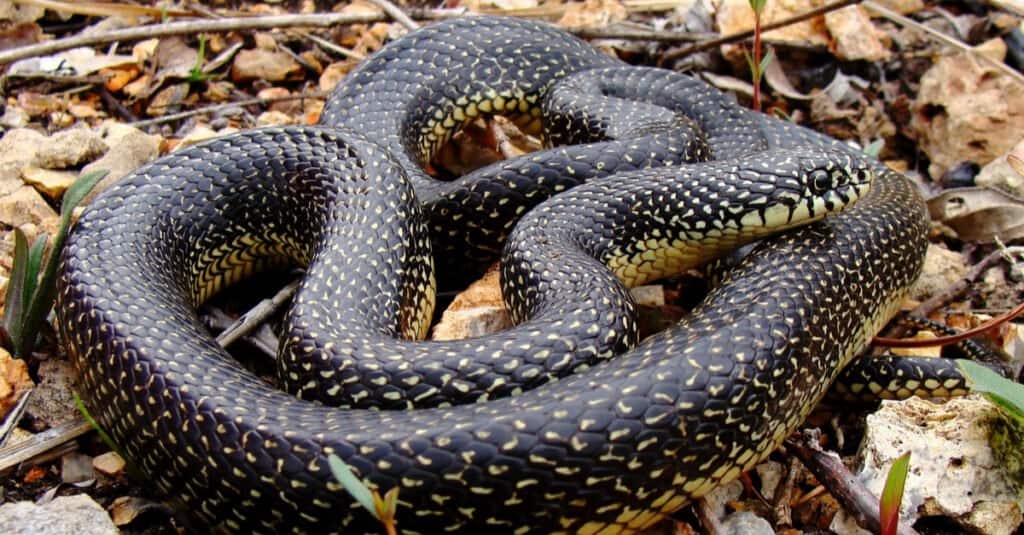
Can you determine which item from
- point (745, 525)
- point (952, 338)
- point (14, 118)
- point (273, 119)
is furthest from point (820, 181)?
point (14, 118)

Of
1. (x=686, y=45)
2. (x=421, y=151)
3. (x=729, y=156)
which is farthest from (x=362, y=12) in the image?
(x=729, y=156)

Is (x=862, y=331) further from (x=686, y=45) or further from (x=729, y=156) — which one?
(x=686, y=45)

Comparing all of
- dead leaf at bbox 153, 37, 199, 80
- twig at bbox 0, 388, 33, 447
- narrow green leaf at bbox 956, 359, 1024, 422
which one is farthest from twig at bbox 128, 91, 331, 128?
narrow green leaf at bbox 956, 359, 1024, 422

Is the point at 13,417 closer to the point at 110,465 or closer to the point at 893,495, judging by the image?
the point at 110,465

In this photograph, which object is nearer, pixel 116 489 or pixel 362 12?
pixel 116 489

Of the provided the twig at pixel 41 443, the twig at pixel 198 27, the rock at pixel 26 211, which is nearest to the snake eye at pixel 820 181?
the twig at pixel 198 27

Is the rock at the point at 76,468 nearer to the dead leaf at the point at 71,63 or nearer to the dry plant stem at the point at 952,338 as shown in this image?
the dead leaf at the point at 71,63

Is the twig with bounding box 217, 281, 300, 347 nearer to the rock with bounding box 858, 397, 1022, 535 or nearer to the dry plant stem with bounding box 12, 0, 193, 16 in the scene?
the dry plant stem with bounding box 12, 0, 193, 16
